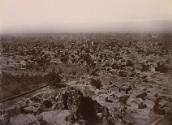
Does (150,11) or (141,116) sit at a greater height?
(150,11)

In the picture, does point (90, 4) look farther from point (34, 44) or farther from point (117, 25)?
point (34, 44)

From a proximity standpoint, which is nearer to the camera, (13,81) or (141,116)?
(141,116)

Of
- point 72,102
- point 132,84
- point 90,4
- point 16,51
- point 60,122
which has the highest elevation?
point 90,4

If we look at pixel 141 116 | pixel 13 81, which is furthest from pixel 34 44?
pixel 141 116
